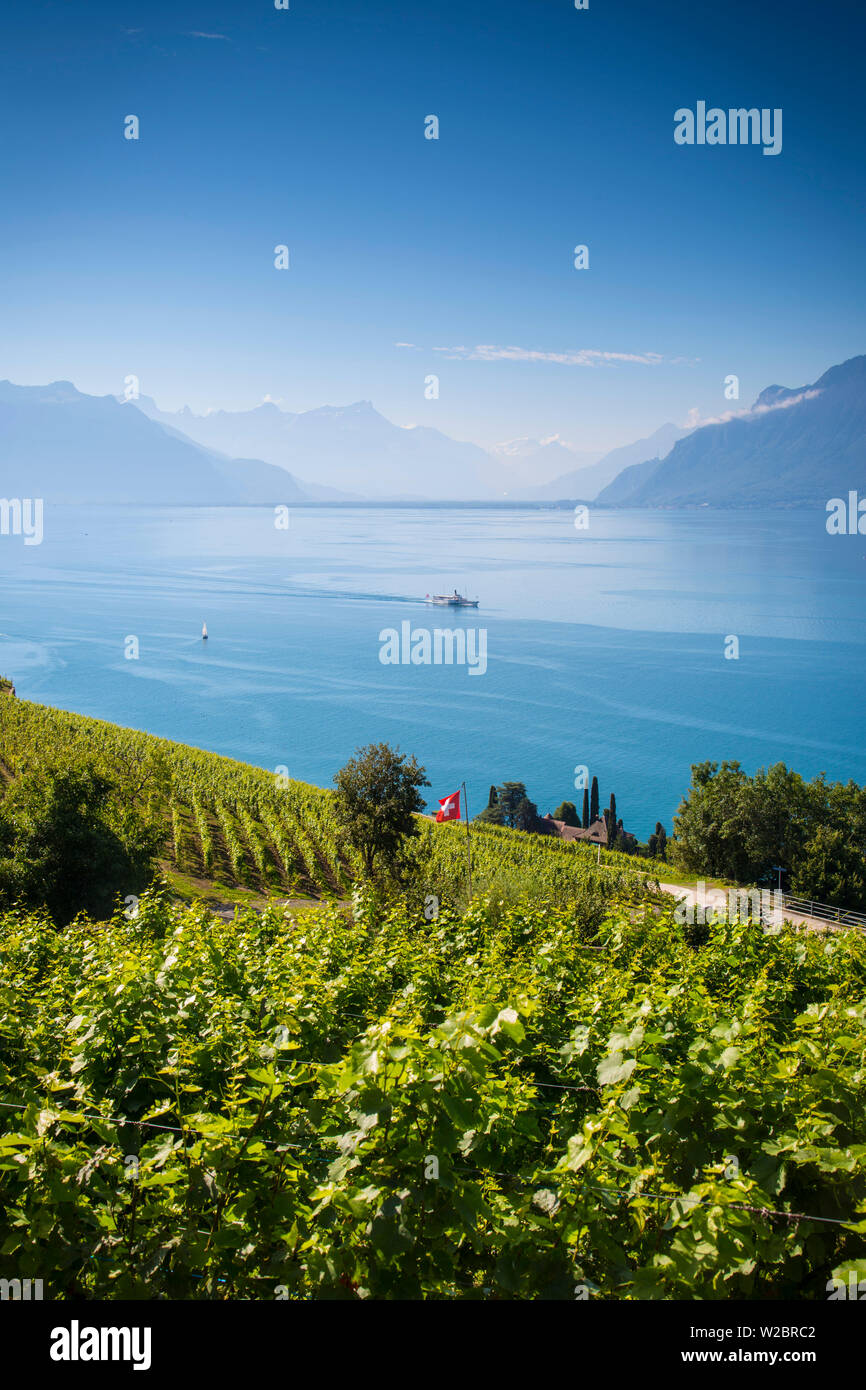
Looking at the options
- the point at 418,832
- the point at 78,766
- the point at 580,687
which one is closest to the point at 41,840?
A: the point at 78,766

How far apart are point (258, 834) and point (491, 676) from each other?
81753 mm

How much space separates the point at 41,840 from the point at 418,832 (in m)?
13.8

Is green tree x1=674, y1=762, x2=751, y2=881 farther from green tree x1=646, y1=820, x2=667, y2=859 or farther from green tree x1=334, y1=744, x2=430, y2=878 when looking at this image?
green tree x1=334, y1=744, x2=430, y2=878

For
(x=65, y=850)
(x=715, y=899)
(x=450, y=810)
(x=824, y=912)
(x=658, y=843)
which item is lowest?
(x=658, y=843)

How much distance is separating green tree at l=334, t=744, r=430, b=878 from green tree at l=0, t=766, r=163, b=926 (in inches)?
301

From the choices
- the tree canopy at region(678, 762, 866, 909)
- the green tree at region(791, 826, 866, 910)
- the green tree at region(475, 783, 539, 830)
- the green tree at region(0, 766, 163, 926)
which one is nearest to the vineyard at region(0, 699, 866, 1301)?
the green tree at region(0, 766, 163, 926)

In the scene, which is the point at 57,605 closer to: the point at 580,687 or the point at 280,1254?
the point at 580,687

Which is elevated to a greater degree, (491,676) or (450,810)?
(491,676)

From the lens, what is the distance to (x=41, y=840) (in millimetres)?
21453

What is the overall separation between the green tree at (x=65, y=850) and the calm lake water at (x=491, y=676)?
56.9 meters

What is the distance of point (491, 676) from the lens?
114375 mm

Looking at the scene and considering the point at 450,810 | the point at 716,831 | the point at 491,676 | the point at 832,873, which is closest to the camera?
the point at 450,810

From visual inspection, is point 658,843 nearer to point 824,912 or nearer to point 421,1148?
point 824,912

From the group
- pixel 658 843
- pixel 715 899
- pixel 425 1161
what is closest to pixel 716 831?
pixel 715 899
